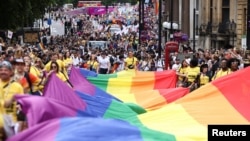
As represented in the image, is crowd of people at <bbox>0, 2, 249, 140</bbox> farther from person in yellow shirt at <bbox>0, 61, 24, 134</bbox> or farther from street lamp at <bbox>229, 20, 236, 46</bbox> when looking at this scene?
street lamp at <bbox>229, 20, 236, 46</bbox>

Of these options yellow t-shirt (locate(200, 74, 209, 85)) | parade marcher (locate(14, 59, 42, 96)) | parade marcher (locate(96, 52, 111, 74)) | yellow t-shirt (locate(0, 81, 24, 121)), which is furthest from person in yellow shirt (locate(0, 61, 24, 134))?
parade marcher (locate(96, 52, 111, 74))

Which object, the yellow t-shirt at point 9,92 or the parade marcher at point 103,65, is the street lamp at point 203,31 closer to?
the parade marcher at point 103,65

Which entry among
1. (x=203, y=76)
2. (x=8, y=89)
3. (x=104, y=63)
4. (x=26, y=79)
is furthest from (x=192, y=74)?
(x=8, y=89)

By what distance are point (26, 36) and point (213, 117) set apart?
32093mm

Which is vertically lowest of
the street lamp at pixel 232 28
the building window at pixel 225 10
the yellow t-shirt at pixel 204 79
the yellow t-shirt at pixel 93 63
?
the yellow t-shirt at pixel 93 63


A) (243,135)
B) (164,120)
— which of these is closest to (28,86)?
(164,120)

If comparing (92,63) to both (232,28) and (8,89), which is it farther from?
(8,89)

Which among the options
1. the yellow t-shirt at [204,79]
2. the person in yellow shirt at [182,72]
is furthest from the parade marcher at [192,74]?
the person in yellow shirt at [182,72]

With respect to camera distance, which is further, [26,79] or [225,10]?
[225,10]

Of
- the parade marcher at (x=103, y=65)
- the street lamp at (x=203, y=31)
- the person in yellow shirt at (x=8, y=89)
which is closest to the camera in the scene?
the person in yellow shirt at (x=8, y=89)

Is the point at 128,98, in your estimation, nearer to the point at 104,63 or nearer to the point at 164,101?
the point at 164,101

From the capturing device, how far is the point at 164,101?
16719mm

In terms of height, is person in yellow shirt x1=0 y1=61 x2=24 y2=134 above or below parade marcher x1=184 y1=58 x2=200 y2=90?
above

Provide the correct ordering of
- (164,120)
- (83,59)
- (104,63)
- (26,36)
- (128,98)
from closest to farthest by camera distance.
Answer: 1. (164,120)
2. (128,98)
3. (104,63)
4. (83,59)
5. (26,36)
